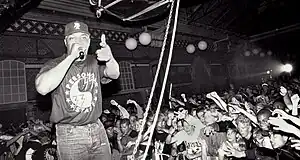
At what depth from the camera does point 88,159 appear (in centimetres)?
178

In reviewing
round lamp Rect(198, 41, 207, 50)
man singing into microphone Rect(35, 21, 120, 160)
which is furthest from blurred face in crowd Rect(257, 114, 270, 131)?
round lamp Rect(198, 41, 207, 50)

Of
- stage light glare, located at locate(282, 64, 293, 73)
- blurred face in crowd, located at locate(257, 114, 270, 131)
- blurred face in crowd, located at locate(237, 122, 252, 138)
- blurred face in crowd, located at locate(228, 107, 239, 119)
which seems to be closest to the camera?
blurred face in crowd, located at locate(257, 114, 270, 131)

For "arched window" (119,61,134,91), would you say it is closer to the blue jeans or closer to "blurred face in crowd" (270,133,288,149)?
"blurred face in crowd" (270,133,288,149)

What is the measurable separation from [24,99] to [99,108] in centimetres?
442

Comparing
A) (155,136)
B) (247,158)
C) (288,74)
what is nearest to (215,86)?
Result: (288,74)

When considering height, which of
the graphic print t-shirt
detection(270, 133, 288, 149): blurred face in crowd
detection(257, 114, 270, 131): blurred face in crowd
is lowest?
detection(270, 133, 288, 149): blurred face in crowd

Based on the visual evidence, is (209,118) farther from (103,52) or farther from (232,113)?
(103,52)

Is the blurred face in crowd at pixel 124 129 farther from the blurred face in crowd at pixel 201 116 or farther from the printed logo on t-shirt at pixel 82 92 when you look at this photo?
the printed logo on t-shirt at pixel 82 92

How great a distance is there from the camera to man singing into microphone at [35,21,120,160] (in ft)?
5.72

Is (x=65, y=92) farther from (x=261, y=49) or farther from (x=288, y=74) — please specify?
(x=288, y=74)

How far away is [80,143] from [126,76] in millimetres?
5962

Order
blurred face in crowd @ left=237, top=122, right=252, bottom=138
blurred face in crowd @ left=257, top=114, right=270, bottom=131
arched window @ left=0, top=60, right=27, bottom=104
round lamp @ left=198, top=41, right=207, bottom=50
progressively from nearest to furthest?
1. blurred face in crowd @ left=257, top=114, right=270, bottom=131
2. blurred face in crowd @ left=237, top=122, right=252, bottom=138
3. arched window @ left=0, top=60, right=27, bottom=104
4. round lamp @ left=198, top=41, right=207, bottom=50

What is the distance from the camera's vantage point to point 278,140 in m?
2.84

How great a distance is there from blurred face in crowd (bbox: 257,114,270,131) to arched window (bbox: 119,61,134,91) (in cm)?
475
